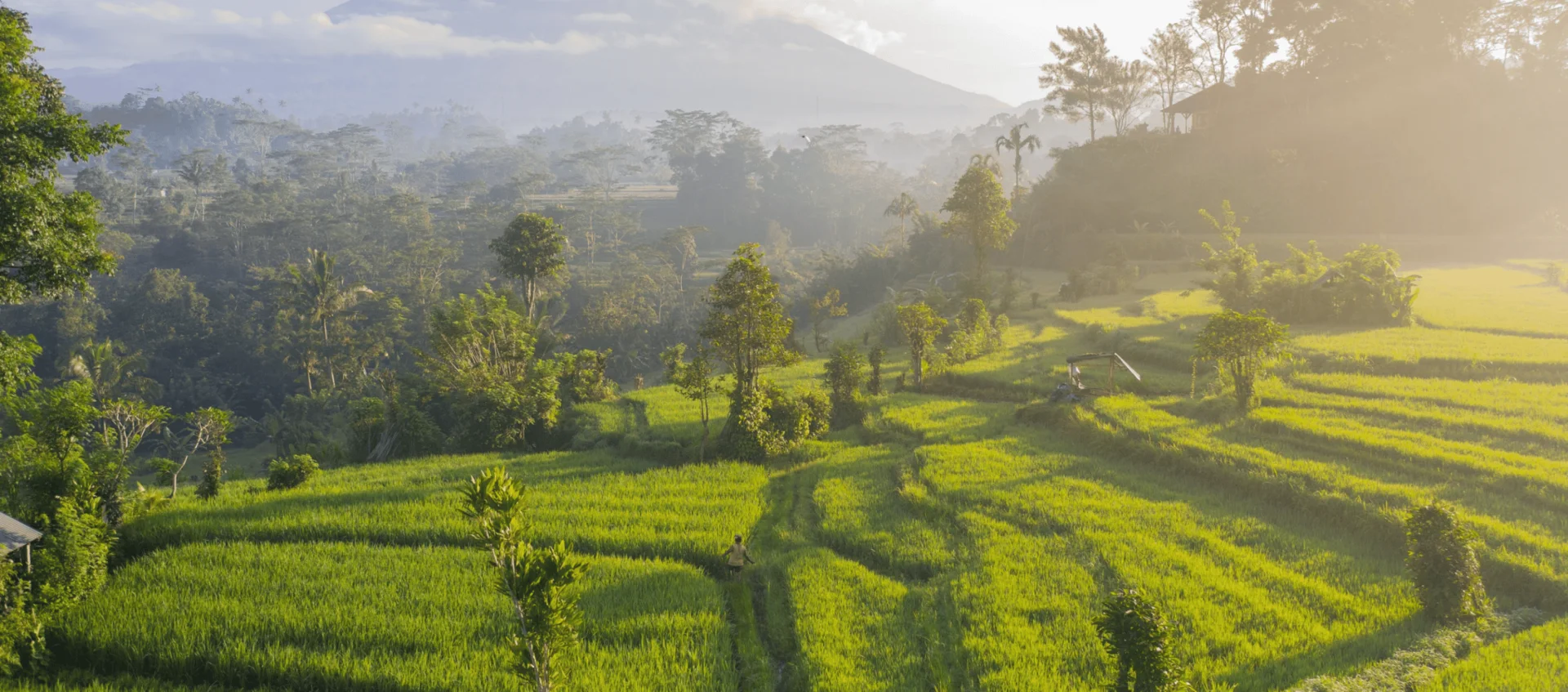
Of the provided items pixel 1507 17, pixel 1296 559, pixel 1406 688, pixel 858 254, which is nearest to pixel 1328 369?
pixel 1296 559

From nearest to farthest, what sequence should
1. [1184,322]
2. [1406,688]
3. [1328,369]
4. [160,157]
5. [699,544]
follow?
[1406,688] → [699,544] → [1328,369] → [1184,322] → [160,157]

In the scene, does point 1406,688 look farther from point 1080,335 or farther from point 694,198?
point 694,198

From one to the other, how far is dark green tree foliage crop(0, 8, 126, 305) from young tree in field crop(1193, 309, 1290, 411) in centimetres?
1809

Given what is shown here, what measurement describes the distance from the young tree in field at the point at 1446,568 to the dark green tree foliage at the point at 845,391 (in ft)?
37.7

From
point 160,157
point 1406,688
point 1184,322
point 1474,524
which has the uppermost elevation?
point 160,157

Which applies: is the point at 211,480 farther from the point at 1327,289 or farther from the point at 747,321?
the point at 1327,289

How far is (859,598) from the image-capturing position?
957 cm

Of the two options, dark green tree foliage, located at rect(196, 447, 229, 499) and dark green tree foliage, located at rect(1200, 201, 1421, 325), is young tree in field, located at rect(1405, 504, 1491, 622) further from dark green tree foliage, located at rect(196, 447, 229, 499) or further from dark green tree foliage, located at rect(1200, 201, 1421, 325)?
dark green tree foliage, located at rect(196, 447, 229, 499)

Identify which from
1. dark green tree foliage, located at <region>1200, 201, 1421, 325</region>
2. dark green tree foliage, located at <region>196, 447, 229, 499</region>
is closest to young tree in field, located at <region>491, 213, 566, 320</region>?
dark green tree foliage, located at <region>196, 447, 229, 499</region>

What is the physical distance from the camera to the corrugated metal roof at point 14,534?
8406mm

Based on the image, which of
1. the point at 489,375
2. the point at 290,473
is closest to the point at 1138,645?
the point at 290,473

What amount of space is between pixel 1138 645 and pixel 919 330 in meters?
15.3

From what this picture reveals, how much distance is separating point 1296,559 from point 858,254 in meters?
48.7

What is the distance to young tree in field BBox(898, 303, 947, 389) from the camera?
21.2 m
